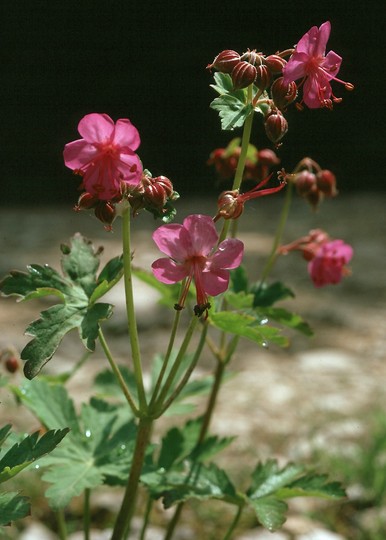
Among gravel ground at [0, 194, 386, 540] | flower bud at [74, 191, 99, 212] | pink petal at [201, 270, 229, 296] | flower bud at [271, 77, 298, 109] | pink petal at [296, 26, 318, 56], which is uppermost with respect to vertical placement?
pink petal at [296, 26, 318, 56]

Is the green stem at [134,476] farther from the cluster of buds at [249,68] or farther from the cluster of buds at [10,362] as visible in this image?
the cluster of buds at [249,68]

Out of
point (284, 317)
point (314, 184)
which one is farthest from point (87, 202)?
point (314, 184)

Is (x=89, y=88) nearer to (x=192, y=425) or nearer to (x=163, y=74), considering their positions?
(x=163, y=74)

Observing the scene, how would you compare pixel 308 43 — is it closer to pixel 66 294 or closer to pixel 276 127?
pixel 276 127

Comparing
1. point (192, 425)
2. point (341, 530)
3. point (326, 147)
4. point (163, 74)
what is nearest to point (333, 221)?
point (326, 147)

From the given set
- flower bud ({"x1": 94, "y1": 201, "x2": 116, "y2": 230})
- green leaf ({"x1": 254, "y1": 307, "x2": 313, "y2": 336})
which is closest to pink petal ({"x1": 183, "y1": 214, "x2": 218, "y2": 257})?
flower bud ({"x1": 94, "y1": 201, "x2": 116, "y2": 230})

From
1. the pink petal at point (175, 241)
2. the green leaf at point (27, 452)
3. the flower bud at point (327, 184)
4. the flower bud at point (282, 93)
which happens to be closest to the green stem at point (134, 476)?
the green leaf at point (27, 452)

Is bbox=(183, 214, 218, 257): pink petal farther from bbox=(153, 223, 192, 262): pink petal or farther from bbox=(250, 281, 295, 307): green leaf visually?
bbox=(250, 281, 295, 307): green leaf
